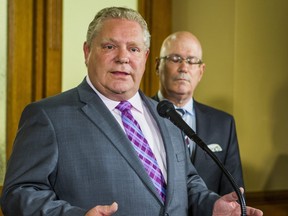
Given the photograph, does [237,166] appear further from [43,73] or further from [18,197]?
[18,197]

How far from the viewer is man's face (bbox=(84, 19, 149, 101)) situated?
2.01 metres

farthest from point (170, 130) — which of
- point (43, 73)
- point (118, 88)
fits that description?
point (43, 73)

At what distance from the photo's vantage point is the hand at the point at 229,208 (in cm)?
184

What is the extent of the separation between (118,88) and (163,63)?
0.98 metres

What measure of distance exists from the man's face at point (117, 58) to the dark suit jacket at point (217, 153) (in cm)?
84

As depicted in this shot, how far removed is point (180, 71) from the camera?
2.89m

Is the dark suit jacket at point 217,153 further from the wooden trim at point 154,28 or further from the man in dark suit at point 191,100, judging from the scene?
the wooden trim at point 154,28

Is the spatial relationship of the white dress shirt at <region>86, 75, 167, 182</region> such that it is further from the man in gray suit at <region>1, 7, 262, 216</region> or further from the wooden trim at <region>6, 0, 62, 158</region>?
the wooden trim at <region>6, 0, 62, 158</region>

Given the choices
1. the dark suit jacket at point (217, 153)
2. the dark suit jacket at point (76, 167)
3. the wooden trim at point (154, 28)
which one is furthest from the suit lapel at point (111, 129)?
the wooden trim at point (154, 28)

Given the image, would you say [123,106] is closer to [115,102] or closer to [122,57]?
[115,102]

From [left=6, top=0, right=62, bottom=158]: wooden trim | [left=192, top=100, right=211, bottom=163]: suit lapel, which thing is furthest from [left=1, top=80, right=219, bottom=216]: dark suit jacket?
[left=6, top=0, right=62, bottom=158]: wooden trim

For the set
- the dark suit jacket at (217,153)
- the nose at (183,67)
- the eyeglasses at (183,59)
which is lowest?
the dark suit jacket at (217,153)

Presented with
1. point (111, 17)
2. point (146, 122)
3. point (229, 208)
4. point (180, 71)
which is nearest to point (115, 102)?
point (146, 122)

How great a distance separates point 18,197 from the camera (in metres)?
1.75
